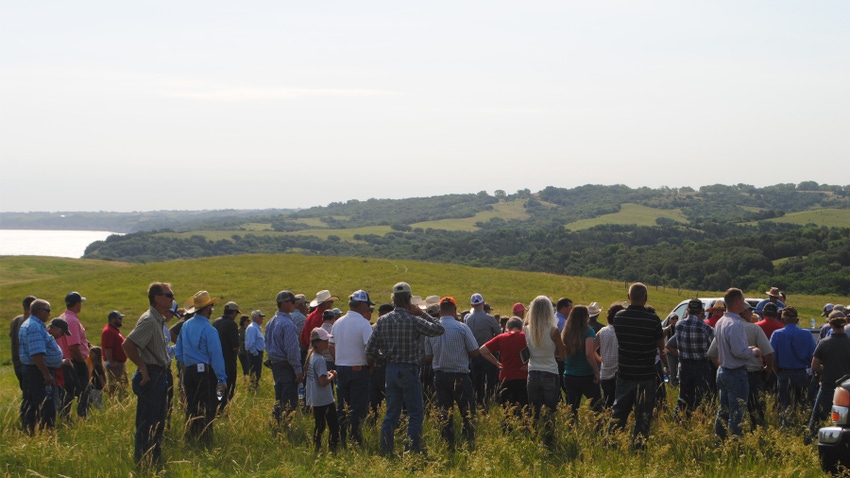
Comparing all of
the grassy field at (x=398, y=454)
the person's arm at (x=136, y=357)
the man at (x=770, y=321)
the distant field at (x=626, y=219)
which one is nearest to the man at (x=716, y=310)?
the man at (x=770, y=321)

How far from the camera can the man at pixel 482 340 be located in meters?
11.7

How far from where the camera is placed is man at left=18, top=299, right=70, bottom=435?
996 centimetres

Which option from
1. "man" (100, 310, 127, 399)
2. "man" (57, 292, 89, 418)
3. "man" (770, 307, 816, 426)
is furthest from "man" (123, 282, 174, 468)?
"man" (770, 307, 816, 426)

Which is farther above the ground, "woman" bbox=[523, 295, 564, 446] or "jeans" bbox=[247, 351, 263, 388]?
"woman" bbox=[523, 295, 564, 446]

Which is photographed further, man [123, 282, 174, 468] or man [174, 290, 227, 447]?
man [174, 290, 227, 447]

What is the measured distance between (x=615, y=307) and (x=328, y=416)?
3.88 metres

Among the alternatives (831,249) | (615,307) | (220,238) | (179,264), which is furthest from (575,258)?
(615,307)

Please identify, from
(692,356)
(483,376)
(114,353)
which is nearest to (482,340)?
(483,376)

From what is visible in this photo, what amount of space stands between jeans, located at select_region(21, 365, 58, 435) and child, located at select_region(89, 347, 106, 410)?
1379mm

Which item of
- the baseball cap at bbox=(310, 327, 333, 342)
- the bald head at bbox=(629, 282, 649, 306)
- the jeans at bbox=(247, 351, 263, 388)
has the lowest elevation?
the jeans at bbox=(247, 351, 263, 388)

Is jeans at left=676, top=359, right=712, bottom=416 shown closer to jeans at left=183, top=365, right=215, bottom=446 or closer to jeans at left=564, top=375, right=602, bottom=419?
jeans at left=564, top=375, right=602, bottom=419

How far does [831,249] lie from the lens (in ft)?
287

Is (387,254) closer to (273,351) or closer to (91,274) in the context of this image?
(91,274)

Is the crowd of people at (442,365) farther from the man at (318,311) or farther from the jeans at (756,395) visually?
the man at (318,311)
